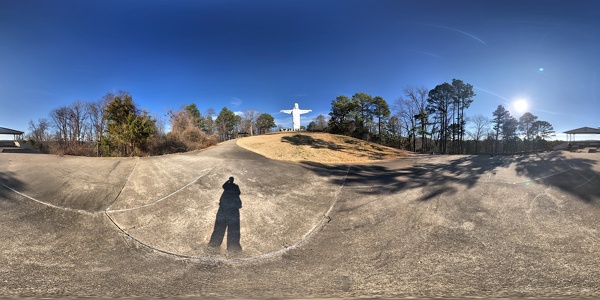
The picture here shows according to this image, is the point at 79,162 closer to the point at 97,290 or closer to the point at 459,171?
the point at 97,290

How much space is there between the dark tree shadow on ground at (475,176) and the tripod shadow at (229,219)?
10.3 feet

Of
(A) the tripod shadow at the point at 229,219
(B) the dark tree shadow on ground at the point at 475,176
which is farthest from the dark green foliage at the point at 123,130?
(B) the dark tree shadow on ground at the point at 475,176

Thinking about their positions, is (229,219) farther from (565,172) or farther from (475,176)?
(565,172)

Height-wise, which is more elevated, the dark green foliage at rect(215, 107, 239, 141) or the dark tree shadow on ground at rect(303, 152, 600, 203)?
the dark green foliage at rect(215, 107, 239, 141)

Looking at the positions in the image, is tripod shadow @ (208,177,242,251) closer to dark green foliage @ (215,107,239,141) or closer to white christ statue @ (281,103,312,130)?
white christ statue @ (281,103,312,130)

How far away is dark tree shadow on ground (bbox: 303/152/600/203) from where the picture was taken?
5973 mm

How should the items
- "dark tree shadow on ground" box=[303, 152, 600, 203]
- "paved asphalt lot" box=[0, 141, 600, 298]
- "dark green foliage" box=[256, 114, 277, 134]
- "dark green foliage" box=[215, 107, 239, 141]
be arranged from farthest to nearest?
"dark green foliage" box=[256, 114, 277, 134] → "dark green foliage" box=[215, 107, 239, 141] → "dark tree shadow on ground" box=[303, 152, 600, 203] → "paved asphalt lot" box=[0, 141, 600, 298]

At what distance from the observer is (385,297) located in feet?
9.44

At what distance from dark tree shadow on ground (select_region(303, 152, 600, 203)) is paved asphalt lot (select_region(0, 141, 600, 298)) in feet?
0.19

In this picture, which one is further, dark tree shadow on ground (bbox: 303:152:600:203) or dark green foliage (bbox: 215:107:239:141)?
dark green foliage (bbox: 215:107:239:141)

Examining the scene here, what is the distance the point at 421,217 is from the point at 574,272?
2135 millimetres

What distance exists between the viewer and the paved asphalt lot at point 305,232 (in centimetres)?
312

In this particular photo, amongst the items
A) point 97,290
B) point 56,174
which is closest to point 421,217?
point 97,290

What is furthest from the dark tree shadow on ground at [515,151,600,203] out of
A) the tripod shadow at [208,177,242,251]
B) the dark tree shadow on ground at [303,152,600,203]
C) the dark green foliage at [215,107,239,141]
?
the dark green foliage at [215,107,239,141]
